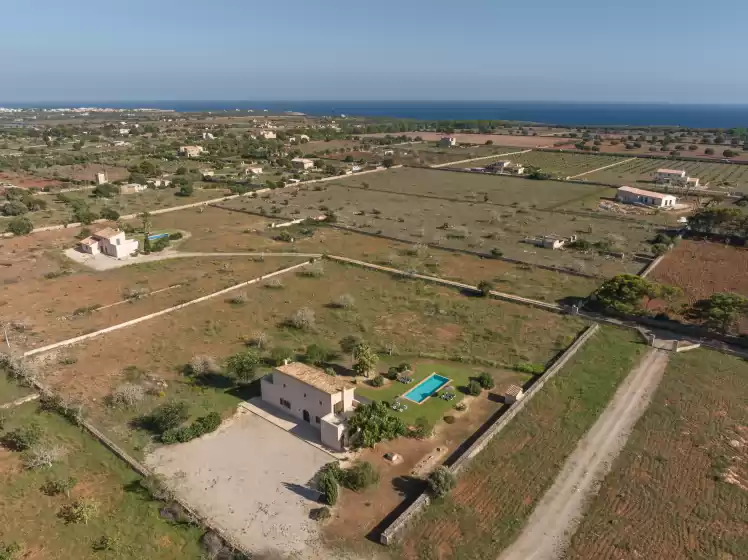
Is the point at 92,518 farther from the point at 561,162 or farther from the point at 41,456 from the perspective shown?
the point at 561,162

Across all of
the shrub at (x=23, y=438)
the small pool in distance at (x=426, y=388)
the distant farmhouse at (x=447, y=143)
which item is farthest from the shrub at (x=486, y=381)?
the distant farmhouse at (x=447, y=143)

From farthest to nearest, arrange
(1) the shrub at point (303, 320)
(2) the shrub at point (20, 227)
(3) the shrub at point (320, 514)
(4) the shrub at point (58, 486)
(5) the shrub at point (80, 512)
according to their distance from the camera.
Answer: (2) the shrub at point (20, 227)
(1) the shrub at point (303, 320)
(4) the shrub at point (58, 486)
(3) the shrub at point (320, 514)
(5) the shrub at point (80, 512)

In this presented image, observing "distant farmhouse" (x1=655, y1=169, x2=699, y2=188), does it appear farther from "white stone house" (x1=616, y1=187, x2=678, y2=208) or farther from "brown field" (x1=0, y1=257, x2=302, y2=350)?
"brown field" (x1=0, y1=257, x2=302, y2=350)

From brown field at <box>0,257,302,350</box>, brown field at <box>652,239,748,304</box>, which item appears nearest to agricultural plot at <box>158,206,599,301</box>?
brown field at <box>0,257,302,350</box>

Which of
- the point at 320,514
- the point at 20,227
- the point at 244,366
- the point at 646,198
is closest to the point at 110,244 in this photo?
the point at 20,227

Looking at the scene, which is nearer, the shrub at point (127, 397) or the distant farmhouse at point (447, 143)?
the shrub at point (127, 397)

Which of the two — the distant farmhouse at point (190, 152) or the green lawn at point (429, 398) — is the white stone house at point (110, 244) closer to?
the green lawn at point (429, 398)
